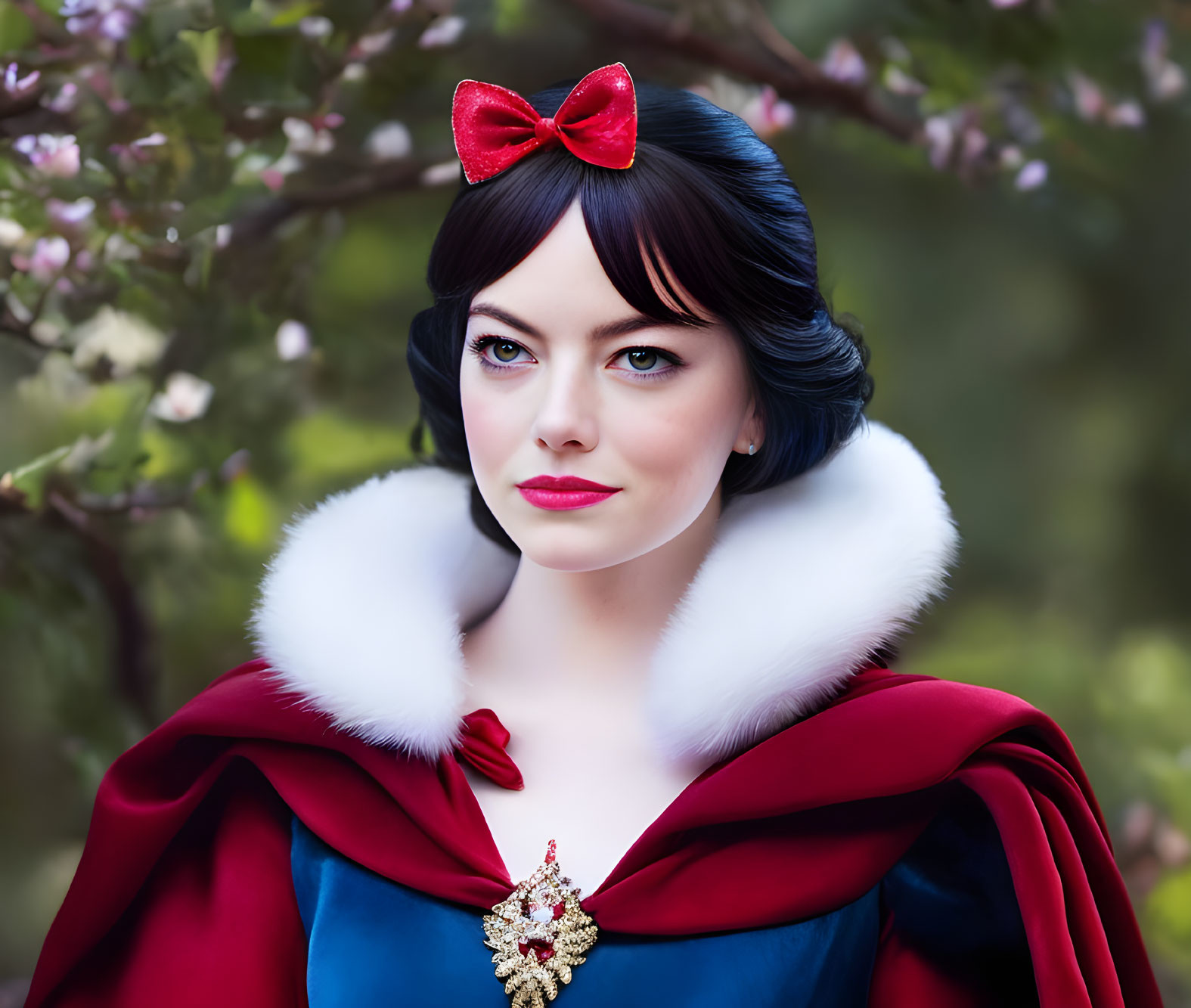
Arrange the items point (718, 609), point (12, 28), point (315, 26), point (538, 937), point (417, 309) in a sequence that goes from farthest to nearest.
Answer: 1. point (417, 309)
2. point (315, 26)
3. point (12, 28)
4. point (718, 609)
5. point (538, 937)

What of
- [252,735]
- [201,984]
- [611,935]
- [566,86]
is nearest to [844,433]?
[566,86]

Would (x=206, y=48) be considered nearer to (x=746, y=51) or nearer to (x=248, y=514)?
(x=248, y=514)

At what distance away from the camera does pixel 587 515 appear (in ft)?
4.02

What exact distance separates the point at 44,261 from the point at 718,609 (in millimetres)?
1220

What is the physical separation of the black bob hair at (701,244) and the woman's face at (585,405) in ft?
0.07

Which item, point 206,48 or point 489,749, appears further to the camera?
point 206,48

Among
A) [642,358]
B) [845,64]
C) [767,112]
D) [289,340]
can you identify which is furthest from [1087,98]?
[289,340]

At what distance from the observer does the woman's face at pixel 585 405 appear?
3.93ft

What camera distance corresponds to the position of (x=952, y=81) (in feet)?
6.73

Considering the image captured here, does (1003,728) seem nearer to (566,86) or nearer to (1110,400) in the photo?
(566,86)

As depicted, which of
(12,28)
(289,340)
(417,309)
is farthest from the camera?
(417,309)

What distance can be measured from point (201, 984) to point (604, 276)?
32.7 inches

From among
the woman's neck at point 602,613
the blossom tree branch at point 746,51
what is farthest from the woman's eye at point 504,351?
the blossom tree branch at point 746,51

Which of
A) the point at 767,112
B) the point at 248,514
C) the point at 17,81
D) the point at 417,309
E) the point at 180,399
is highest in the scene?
the point at 767,112
